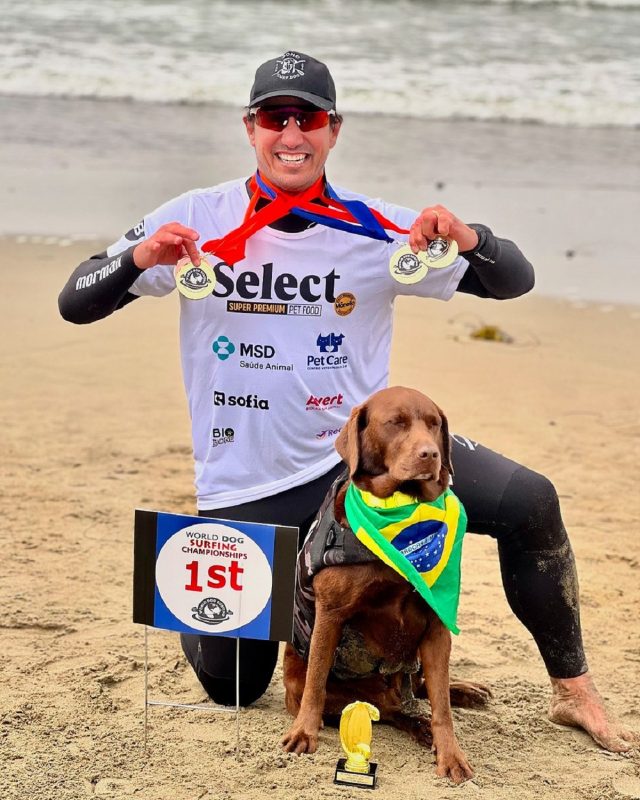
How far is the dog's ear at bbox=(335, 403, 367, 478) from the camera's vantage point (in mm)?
3426

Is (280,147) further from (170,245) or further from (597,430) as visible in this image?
(597,430)

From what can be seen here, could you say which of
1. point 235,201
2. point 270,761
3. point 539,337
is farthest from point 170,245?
point 539,337

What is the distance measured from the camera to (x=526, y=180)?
12883mm

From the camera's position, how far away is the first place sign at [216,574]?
11.4 feet


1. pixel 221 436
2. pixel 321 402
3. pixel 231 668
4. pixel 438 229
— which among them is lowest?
pixel 231 668

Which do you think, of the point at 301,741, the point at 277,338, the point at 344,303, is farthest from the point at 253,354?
the point at 301,741

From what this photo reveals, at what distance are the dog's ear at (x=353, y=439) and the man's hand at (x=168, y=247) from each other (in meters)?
0.69

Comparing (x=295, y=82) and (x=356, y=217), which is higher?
(x=295, y=82)

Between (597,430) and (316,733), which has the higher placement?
(597,430)

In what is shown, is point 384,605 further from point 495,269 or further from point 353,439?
point 495,269

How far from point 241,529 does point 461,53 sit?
18143mm

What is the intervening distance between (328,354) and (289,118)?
75 cm

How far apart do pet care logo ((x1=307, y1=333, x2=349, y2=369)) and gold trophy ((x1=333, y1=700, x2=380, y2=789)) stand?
1.08m

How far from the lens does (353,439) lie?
343 cm
